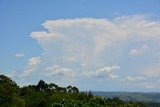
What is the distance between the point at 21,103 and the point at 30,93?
19.3 meters

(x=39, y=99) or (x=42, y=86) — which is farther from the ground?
(x=42, y=86)

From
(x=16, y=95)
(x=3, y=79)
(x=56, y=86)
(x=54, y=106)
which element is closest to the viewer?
(x=54, y=106)

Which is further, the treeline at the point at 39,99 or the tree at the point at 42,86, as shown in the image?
the tree at the point at 42,86

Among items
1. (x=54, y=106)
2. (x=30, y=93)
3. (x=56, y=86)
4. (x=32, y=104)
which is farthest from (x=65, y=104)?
(x=56, y=86)

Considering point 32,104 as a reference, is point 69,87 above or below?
above

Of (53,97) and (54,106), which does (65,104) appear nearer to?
(54,106)

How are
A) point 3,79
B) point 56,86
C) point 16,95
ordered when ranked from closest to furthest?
1. point 16,95
2. point 3,79
3. point 56,86

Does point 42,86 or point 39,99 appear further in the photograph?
point 42,86

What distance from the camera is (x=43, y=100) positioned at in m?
95.2

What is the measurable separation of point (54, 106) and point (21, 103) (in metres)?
7.87

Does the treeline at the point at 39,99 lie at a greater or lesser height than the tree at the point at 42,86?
lesser

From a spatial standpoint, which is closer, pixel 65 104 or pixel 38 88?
pixel 65 104

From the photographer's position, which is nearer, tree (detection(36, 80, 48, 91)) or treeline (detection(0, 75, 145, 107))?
treeline (detection(0, 75, 145, 107))

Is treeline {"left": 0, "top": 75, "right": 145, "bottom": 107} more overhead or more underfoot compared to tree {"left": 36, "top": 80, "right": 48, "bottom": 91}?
more underfoot
